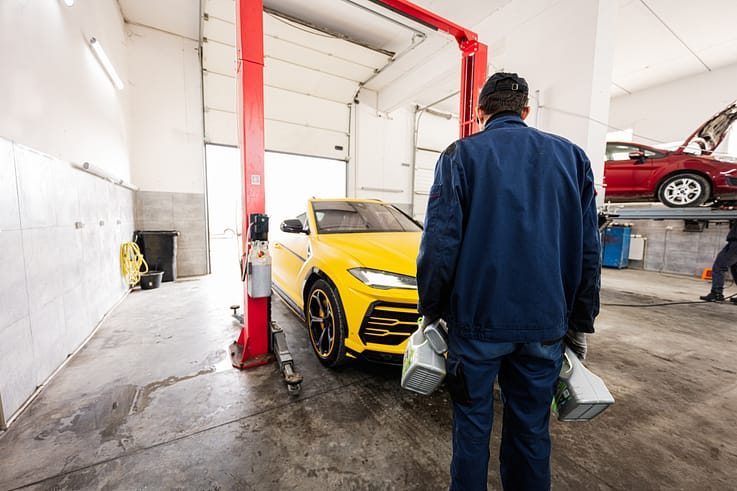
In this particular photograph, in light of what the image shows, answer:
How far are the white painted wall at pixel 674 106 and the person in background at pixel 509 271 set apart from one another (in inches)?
432

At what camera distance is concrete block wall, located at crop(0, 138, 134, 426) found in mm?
1756

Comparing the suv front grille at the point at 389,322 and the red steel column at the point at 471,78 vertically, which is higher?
the red steel column at the point at 471,78

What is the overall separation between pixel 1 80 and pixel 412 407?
128 inches

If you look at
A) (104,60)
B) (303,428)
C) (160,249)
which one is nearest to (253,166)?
(303,428)

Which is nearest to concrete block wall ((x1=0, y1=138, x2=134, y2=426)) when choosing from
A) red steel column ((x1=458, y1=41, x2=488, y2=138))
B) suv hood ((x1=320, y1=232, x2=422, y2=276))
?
suv hood ((x1=320, y1=232, x2=422, y2=276))

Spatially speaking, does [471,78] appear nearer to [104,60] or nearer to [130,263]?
[104,60]

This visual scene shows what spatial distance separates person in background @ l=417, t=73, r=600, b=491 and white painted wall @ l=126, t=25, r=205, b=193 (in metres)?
6.38

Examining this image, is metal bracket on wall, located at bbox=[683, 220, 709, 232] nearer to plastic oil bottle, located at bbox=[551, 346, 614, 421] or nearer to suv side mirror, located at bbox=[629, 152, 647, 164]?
suv side mirror, located at bbox=[629, 152, 647, 164]

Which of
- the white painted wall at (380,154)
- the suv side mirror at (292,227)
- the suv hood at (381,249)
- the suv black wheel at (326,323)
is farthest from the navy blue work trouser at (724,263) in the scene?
the white painted wall at (380,154)

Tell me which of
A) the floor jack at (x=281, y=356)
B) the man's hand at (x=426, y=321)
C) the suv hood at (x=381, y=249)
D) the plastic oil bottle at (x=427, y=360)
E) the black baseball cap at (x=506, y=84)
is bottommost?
the floor jack at (x=281, y=356)

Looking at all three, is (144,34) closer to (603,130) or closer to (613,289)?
(603,130)

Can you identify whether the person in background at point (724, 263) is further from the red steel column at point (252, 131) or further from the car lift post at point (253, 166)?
the red steel column at point (252, 131)

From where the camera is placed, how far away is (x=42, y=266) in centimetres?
214

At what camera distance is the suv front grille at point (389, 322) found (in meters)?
1.94
